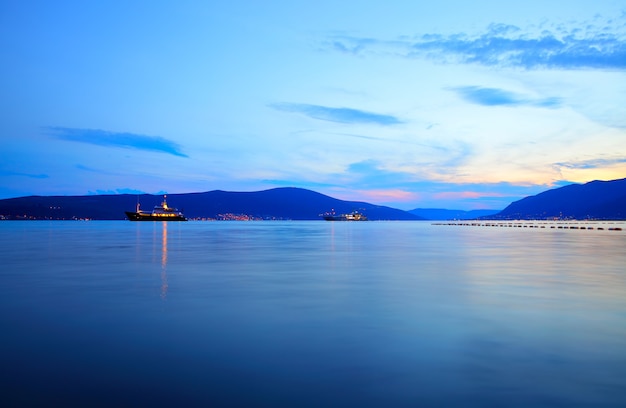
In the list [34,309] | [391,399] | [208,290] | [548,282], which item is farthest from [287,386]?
[548,282]

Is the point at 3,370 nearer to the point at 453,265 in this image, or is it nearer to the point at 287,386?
the point at 287,386

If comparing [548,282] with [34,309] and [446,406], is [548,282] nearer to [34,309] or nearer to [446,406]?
[446,406]

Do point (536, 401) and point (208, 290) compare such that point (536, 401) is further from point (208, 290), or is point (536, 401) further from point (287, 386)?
point (208, 290)

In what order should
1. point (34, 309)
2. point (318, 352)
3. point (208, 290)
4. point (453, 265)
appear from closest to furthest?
point (318, 352), point (34, 309), point (208, 290), point (453, 265)

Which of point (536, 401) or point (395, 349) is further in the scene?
point (395, 349)

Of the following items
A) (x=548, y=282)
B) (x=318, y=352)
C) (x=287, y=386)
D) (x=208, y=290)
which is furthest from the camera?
(x=548, y=282)

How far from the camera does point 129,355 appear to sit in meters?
9.84

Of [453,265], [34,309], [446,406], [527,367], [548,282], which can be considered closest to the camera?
[446,406]

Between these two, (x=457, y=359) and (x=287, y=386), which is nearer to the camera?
(x=287, y=386)

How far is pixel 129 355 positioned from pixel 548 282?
58.5ft

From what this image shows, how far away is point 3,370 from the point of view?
8.66 metres

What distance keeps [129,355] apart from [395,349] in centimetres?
530

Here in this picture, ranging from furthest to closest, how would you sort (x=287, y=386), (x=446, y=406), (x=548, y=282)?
(x=548, y=282) → (x=287, y=386) → (x=446, y=406)

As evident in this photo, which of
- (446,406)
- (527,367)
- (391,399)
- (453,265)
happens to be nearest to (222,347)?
(391,399)
